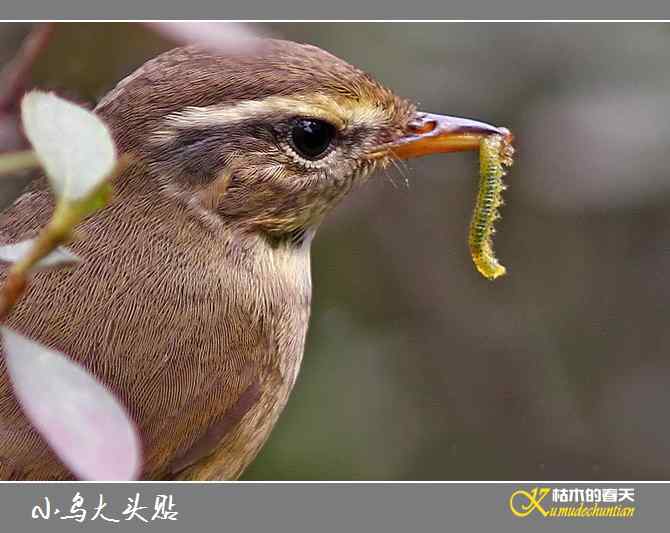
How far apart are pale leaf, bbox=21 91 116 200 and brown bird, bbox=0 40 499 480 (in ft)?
5.20

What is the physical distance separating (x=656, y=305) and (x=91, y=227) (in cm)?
263

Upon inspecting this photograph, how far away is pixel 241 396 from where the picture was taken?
3.18 meters

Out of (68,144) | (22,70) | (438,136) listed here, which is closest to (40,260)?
(68,144)

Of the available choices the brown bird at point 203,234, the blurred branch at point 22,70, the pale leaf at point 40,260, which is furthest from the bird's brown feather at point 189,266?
the pale leaf at point 40,260

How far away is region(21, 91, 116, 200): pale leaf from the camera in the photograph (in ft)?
4.18

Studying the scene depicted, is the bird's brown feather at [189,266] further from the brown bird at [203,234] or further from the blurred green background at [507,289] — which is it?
the blurred green background at [507,289]

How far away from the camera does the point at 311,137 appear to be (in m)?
3.11

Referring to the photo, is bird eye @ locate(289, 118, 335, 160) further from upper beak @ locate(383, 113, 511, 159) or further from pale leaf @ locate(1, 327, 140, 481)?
pale leaf @ locate(1, 327, 140, 481)

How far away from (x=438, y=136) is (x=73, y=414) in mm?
2141

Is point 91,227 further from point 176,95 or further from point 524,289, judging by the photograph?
point 524,289

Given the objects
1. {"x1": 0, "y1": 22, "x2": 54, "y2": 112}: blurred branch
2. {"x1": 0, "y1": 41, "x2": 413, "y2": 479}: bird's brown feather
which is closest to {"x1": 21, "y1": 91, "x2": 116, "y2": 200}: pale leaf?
{"x1": 0, "y1": 22, "x2": 54, "y2": 112}: blurred branch

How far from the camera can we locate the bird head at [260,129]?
2973 mm

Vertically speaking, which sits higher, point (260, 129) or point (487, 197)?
point (260, 129)

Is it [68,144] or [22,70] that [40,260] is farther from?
[22,70]
